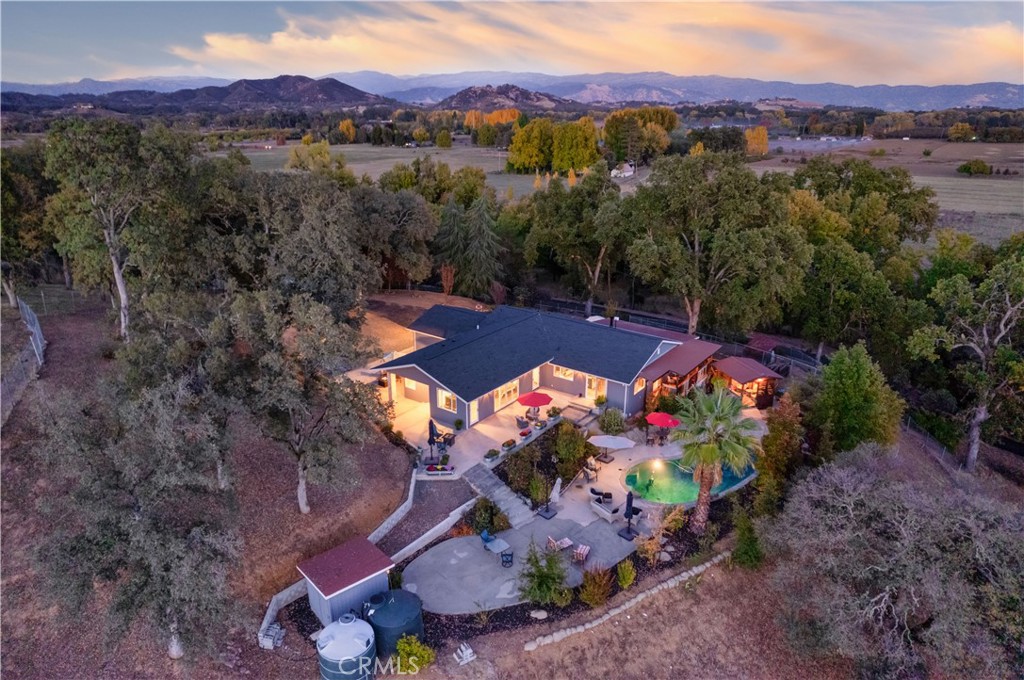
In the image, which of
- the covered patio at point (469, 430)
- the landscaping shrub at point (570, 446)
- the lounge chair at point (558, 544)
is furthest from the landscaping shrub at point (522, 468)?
the lounge chair at point (558, 544)

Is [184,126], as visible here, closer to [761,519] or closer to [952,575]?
[761,519]

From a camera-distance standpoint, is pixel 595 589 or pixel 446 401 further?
pixel 446 401

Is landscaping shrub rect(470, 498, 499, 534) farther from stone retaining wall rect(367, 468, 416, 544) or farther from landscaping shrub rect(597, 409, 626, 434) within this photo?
landscaping shrub rect(597, 409, 626, 434)

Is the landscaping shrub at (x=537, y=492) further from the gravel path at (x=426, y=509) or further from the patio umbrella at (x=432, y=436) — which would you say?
the patio umbrella at (x=432, y=436)

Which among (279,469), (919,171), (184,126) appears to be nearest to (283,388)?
(279,469)

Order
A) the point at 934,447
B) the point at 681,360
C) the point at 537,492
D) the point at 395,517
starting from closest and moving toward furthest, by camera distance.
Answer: the point at 395,517 < the point at 537,492 < the point at 681,360 < the point at 934,447

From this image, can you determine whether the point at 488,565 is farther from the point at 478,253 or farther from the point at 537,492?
the point at 478,253

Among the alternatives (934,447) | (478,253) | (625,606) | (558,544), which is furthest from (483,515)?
(478,253)
